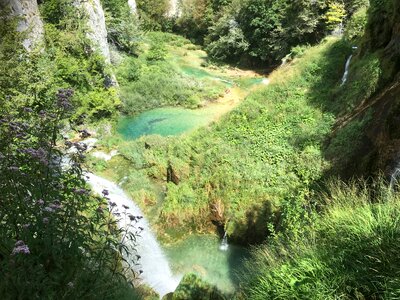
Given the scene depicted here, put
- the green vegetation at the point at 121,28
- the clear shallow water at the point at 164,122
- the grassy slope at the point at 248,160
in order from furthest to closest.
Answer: the green vegetation at the point at 121,28, the clear shallow water at the point at 164,122, the grassy slope at the point at 248,160

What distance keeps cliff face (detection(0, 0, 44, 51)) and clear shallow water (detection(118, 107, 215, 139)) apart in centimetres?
592

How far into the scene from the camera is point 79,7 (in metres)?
18.2

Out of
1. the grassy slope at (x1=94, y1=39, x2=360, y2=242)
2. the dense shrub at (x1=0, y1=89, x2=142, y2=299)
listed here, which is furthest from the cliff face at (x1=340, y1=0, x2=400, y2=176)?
the dense shrub at (x1=0, y1=89, x2=142, y2=299)

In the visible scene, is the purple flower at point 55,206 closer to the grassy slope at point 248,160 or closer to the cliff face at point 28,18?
the grassy slope at point 248,160

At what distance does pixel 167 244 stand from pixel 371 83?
7.81 meters

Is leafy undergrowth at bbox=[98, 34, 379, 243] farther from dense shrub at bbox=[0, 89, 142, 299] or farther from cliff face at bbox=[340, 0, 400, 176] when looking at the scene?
dense shrub at bbox=[0, 89, 142, 299]

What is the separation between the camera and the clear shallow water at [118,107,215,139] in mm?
18297

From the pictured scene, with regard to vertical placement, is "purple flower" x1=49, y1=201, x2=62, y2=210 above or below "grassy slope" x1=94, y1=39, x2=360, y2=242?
above

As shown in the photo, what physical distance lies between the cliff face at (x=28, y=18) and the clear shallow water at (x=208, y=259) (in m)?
10.9

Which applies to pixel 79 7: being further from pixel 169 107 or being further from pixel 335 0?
pixel 335 0

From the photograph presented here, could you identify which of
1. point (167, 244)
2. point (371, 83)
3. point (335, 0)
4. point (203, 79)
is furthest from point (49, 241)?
point (335, 0)

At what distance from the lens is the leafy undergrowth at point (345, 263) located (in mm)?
3811

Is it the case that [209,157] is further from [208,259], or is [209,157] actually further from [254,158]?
[208,259]

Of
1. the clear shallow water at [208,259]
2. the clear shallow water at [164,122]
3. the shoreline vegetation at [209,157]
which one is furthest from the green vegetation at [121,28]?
the clear shallow water at [208,259]
